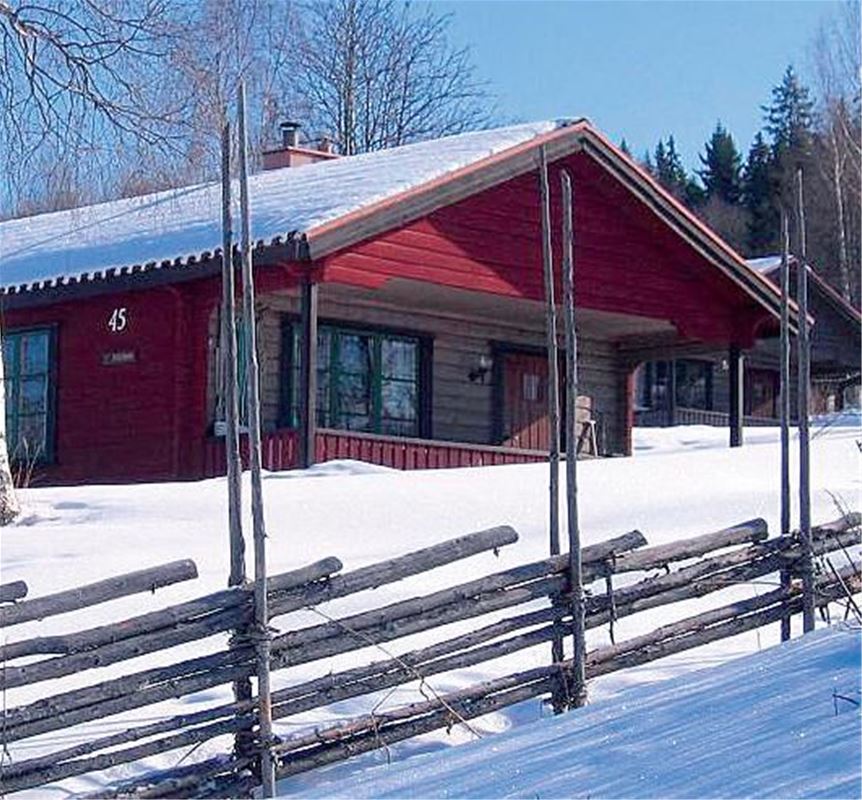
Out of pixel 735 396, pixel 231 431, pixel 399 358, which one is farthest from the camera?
pixel 735 396

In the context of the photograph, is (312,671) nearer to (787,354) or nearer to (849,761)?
(787,354)

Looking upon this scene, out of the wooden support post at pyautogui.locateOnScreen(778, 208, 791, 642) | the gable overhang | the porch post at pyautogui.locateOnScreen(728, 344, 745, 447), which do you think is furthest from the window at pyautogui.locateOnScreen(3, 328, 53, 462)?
Answer: the wooden support post at pyautogui.locateOnScreen(778, 208, 791, 642)

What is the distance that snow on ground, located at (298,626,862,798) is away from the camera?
5.22 m

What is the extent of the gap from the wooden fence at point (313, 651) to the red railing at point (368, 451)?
323 inches

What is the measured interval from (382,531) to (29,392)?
10.1 m

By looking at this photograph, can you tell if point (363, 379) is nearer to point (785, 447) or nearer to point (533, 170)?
point (533, 170)

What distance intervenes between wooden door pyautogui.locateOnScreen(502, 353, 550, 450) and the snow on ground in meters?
14.5

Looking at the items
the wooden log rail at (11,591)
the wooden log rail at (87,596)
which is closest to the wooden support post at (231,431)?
the wooden log rail at (87,596)

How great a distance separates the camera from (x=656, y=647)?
333 inches

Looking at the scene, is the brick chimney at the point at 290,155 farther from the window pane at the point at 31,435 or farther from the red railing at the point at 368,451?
the red railing at the point at 368,451

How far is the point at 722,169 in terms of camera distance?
72.8 meters

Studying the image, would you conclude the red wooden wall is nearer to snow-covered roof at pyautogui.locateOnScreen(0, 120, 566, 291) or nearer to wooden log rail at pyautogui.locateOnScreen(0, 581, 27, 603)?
snow-covered roof at pyautogui.locateOnScreen(0, 120, 566, 291)

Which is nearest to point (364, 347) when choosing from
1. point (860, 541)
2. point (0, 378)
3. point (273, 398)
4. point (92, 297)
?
point (273, 398)

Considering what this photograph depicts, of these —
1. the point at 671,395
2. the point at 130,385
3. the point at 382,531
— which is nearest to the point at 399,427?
the point at 130,385
